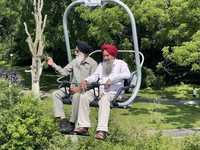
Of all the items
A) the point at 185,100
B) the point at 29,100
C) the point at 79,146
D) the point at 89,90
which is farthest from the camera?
the point at 185,100

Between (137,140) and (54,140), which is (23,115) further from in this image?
(137,140)

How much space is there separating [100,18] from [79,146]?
8.17 m

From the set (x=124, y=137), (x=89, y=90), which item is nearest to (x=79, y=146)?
(x=124, y=137)

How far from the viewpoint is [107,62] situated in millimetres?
4418

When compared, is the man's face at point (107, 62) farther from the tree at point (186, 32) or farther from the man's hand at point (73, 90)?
the tree at point (186, 32)

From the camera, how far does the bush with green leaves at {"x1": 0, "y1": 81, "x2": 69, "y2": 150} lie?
10562mm

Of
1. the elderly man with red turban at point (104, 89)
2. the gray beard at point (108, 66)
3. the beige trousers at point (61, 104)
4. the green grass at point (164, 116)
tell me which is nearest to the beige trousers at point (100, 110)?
the elderly man with red turban at point (104, 89)

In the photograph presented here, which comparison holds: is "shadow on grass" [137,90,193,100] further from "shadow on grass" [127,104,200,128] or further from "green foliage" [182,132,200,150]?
"green foliage" [182,132,200,150]

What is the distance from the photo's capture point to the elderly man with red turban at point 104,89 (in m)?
4.07

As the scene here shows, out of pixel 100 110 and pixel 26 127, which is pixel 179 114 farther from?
pixel 100 110

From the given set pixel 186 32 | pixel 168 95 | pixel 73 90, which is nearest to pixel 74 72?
pixel 73 90

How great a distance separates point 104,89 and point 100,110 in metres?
0.48

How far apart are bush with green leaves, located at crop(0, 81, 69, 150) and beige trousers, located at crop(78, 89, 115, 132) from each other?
676 cm

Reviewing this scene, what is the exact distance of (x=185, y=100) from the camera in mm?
23047
